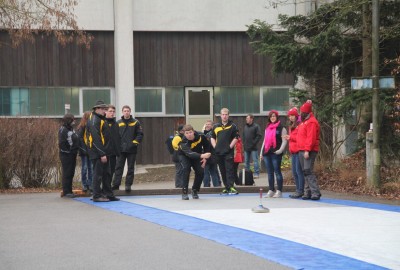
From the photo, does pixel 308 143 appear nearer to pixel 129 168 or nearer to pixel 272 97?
pixel 129 168

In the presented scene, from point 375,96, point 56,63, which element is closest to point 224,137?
point 375,96

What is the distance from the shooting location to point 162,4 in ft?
94.6

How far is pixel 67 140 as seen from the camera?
1686cm

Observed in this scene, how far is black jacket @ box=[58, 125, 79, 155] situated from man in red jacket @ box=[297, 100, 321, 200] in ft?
16.3

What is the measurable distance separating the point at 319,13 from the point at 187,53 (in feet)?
34.6

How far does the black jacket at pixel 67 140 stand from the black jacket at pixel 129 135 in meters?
1.03

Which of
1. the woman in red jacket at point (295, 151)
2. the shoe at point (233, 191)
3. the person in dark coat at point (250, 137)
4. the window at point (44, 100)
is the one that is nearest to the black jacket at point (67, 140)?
the shoe at point (233, 191)

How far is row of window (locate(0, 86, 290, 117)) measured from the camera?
93.4 feet

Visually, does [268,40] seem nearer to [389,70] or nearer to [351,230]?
[389,70]

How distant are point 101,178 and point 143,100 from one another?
1420 cm

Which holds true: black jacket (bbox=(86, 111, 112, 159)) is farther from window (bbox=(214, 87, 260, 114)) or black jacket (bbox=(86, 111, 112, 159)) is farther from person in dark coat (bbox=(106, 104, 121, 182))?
window (bbox=(214, 87, 260, 114))

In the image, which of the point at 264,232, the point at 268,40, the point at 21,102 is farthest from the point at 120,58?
the point at 264,232

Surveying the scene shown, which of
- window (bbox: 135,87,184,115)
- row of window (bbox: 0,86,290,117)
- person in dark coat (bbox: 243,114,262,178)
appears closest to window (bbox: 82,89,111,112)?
row of window (bbox: 0,86,290,117)

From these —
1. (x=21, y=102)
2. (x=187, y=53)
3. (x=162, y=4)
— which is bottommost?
(x=21, y=102)
